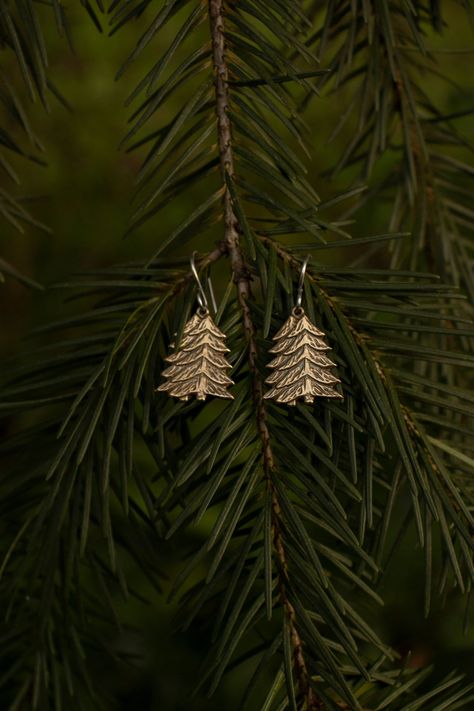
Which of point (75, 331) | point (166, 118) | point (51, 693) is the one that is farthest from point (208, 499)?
point (166, 118)

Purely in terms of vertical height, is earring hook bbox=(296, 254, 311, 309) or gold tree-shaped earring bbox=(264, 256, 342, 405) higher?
earring hook bbox=(296, 254, 311, 309)

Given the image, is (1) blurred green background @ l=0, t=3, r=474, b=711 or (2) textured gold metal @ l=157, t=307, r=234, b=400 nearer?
(2) textured gold metal @ l=157, t=307, r=234, b=400

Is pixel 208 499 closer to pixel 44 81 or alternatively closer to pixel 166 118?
pixel 44 81

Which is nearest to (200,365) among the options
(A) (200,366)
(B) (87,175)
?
(A) (200,366)

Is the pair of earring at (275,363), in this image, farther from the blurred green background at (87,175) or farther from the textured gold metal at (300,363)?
the blurred green background at (87,175)

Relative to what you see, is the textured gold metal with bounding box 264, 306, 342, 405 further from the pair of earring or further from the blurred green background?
the blurred green background

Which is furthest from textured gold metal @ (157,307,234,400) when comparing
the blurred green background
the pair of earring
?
the blurred green background

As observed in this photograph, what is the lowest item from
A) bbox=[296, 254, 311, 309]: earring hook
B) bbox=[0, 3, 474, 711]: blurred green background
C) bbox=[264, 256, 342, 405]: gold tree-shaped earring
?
bbox=[264, 256, 342, 405]: gold tree-shaped earring

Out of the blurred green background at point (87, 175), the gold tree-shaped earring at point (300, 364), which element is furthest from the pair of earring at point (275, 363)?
the blurred green background at point (87, 175)
